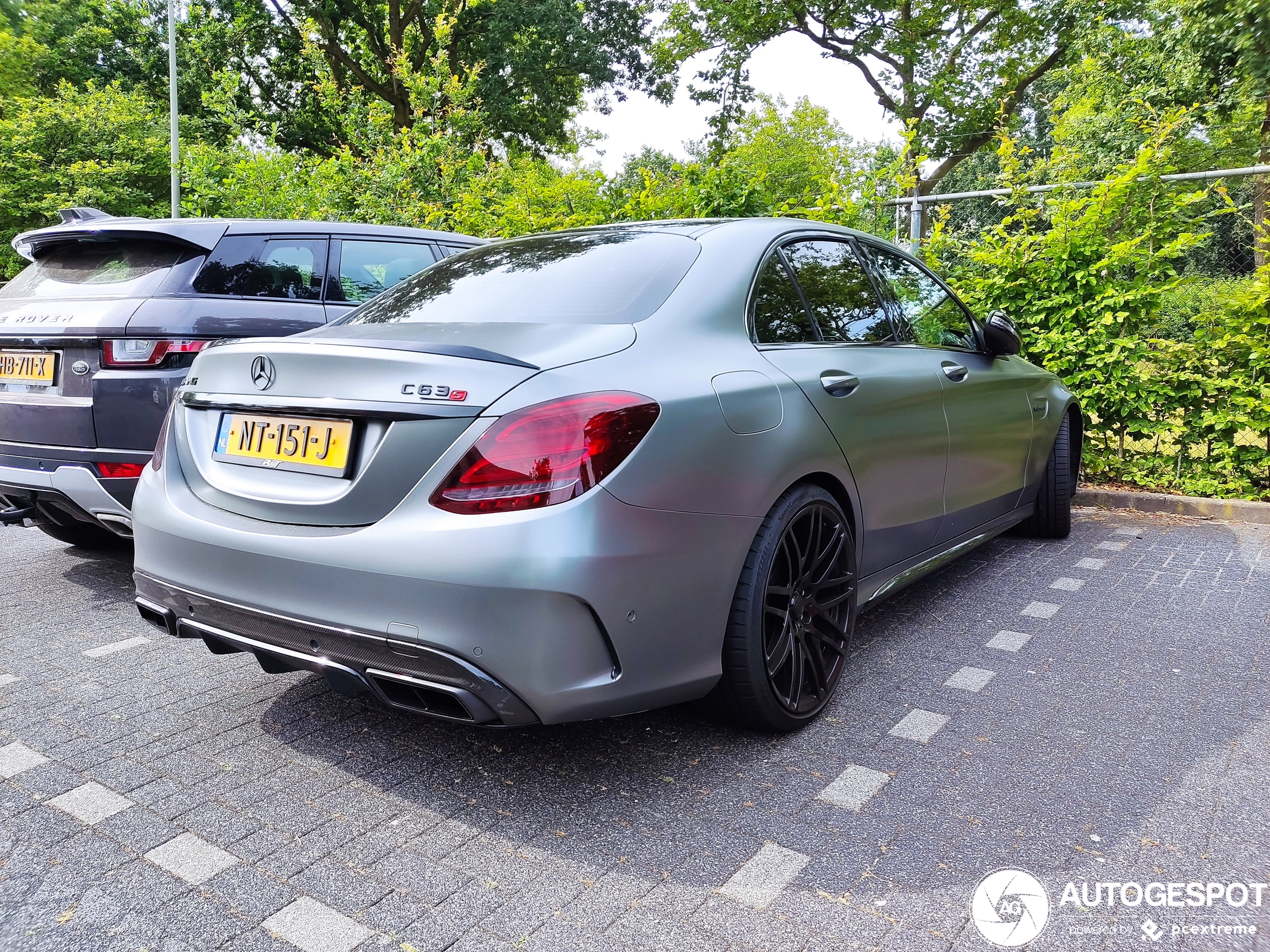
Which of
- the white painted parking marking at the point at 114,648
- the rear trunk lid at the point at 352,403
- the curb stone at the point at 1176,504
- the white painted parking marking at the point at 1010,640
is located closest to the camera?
the rear trunk lid at the point at 352,403

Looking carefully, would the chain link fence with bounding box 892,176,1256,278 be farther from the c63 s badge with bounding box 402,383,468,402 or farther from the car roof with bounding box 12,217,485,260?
the c63 s badge with bounding box 402,383,468,402

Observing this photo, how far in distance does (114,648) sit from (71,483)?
74 cm

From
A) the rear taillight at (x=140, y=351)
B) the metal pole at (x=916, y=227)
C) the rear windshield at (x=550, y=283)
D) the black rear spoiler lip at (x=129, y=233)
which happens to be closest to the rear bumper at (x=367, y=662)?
the rear windshield at (x=550, y=283)

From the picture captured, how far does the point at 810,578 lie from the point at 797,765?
1.76 ft

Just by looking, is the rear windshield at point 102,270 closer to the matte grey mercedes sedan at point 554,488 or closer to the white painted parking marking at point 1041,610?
the matte grey mercedes sedan at point 554,488

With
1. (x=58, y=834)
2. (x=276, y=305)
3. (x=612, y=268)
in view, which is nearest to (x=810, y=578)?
(x=612, y=268)

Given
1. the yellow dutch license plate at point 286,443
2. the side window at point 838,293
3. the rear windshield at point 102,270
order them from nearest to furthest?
the yellow dutch license plate at point 286,443 < the side window at point 838,293 < the rear windshield at point 102,270

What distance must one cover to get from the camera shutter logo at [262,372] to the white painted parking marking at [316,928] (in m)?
1.22

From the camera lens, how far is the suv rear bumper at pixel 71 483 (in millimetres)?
3734

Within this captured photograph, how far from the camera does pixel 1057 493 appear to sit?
5.20 meters

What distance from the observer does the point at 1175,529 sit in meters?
5.75

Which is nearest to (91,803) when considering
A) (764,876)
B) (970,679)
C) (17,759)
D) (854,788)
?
(17,759)

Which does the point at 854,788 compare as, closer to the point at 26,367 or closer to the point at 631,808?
the point at 631,808

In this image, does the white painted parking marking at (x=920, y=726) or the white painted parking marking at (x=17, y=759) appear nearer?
the white painted parking marking at (x=17, y=759)
